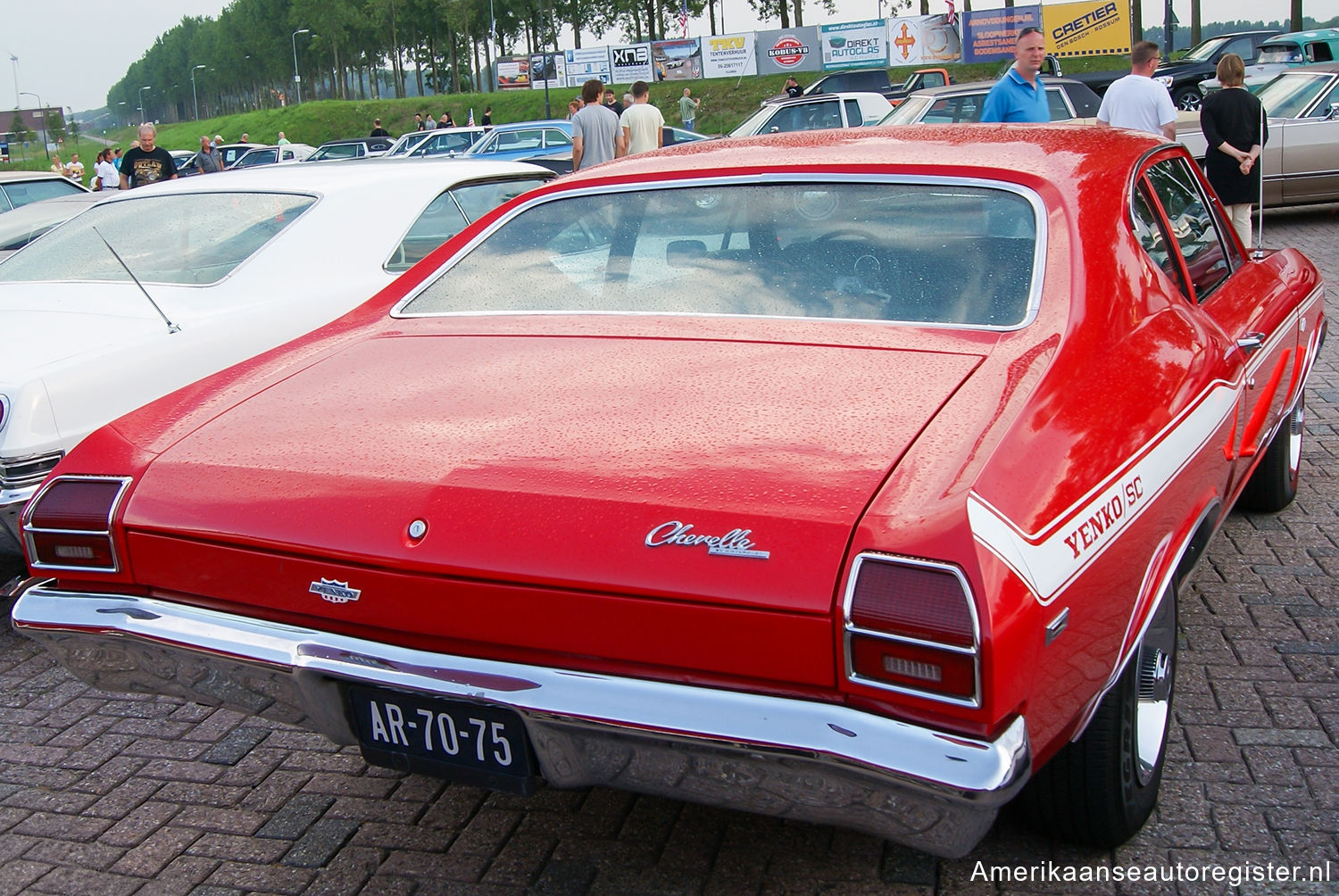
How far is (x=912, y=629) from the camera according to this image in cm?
170

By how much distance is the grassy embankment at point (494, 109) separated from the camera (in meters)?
44.2

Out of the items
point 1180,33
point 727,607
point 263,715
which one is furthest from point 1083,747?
point 1180,33

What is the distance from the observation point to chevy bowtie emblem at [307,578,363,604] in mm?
2072

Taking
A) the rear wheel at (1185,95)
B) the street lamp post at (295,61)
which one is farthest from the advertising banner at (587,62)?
the street lamp post at (295,61)

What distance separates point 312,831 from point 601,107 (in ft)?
30.7

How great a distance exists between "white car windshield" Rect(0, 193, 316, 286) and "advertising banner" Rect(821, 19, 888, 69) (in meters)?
43.5

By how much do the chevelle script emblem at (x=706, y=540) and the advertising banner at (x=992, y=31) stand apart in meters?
43.8

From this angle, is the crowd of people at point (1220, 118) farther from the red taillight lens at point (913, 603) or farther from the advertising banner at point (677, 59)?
the advertising banner at point (677, 59)

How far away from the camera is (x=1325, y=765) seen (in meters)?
2.72

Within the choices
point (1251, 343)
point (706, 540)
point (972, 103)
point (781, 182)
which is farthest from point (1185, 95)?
point (706, 540)

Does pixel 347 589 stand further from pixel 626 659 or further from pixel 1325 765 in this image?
pixel 1325 765

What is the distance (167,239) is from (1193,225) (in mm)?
4146

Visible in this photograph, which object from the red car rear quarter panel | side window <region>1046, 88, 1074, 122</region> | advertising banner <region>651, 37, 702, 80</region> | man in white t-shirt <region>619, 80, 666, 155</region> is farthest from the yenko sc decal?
advertising banner <region>651, 37, 702, 80</region>

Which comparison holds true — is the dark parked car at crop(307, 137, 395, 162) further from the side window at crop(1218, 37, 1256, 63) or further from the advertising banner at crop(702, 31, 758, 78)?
the advertising banner at crop(702, 31, 758, 78)
